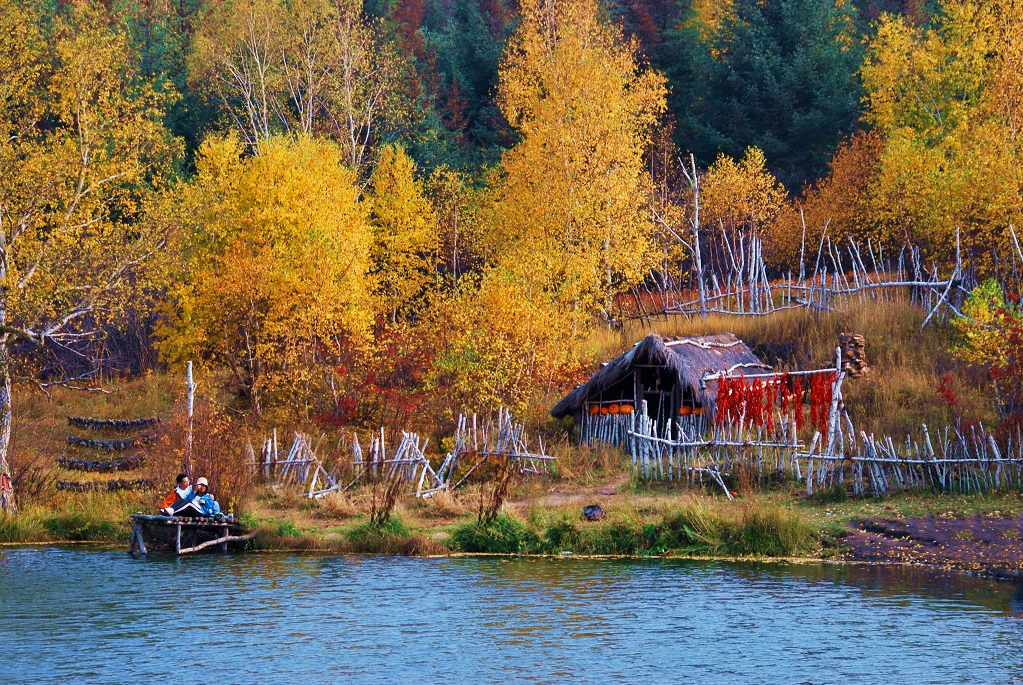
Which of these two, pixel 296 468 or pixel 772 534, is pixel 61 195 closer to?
pixel 296 468

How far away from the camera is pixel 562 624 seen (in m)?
16.7

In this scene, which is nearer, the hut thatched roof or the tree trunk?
the tree trunk

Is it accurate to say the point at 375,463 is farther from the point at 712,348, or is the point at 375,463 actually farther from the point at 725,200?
the point at 725,200

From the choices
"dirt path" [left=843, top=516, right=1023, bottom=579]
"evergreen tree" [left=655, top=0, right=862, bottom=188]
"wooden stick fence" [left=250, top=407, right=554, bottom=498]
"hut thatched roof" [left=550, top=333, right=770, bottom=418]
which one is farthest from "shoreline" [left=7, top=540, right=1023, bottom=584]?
"evergreen tree" [left=655, top=0, right=862, bottom=188]

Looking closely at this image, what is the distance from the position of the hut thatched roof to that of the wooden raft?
30.9ft

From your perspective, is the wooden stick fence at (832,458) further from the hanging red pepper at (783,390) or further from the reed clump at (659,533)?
the reed clump at (659,533)

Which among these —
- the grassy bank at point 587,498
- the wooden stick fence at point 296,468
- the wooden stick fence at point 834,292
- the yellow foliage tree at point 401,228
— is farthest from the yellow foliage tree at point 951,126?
the wooden stick fence at point 296,468

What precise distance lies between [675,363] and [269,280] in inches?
532

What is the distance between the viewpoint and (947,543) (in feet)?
67.2

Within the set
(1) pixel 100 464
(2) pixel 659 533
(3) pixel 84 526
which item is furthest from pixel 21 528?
(2) pixel 659 533

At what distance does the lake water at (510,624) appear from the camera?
1431 cm

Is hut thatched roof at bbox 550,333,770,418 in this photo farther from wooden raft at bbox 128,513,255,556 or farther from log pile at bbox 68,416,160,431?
log pile at bbox 68,416,160,431

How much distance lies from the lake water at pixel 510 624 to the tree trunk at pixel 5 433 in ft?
20.8

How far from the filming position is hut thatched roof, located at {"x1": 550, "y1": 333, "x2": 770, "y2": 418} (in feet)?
92.7
